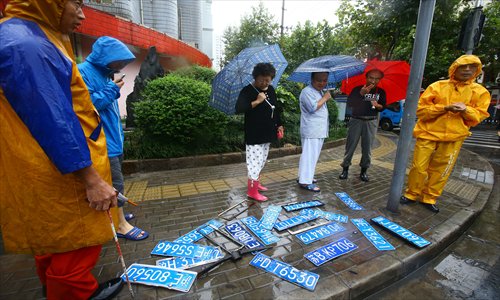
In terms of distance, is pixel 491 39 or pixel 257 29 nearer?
pixel 491 39

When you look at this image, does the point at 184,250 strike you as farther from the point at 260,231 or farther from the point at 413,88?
the point at 413,88

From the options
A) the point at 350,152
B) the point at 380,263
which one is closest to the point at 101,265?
the point at 380,263

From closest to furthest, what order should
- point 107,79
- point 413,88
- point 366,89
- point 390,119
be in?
point 107,79
point 413,88
point 366,89
point 390,119

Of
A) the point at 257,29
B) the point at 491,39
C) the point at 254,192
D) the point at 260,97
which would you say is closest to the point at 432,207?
the point at 254,192

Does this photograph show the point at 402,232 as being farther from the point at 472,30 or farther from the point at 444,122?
the point at 472,30

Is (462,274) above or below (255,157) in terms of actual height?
below

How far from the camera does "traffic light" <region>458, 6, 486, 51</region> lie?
4.83m

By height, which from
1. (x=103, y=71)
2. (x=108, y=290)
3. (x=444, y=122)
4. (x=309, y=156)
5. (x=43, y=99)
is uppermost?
(x=103, y=71)

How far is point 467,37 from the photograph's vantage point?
16.2ft

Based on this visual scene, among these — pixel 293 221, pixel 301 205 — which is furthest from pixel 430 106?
pixel 293 221

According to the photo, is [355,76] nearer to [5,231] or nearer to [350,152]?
[350,152]

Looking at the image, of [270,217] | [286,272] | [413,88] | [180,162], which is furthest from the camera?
[180,162]

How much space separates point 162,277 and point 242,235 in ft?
3.19

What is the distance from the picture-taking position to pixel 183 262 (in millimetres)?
2391
